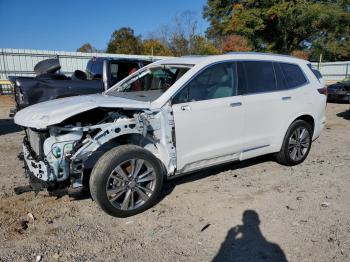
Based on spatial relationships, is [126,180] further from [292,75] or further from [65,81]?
[65,81]

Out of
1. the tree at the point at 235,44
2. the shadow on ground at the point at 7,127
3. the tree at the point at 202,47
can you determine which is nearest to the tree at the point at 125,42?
the tree at the point at 202,47

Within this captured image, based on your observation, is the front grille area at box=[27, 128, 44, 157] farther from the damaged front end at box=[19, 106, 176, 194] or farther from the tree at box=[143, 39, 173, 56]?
the tree at box=[143, 39, 173, 56]

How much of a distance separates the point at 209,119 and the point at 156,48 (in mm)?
37586

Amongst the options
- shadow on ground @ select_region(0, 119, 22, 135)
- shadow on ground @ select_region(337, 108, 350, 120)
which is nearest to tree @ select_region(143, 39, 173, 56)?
shadow on ground @ select_region(337, 108, 350, 120)

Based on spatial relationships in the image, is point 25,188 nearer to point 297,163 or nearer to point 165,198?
point 165,198

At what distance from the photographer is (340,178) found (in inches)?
210

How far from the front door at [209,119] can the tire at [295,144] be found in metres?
1.14

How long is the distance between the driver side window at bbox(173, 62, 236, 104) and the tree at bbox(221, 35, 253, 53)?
30.7 meters

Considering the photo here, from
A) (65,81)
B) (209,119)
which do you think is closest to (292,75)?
(209,119)

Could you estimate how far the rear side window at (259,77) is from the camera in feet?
16.3

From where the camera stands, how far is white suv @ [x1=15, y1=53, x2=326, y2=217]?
378 cm

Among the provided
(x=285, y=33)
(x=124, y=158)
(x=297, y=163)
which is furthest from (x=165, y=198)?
(x=285, y=33)

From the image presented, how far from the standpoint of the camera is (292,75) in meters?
5.64

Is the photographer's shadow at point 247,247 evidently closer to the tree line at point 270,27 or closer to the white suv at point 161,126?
the white suv at point 161,126
